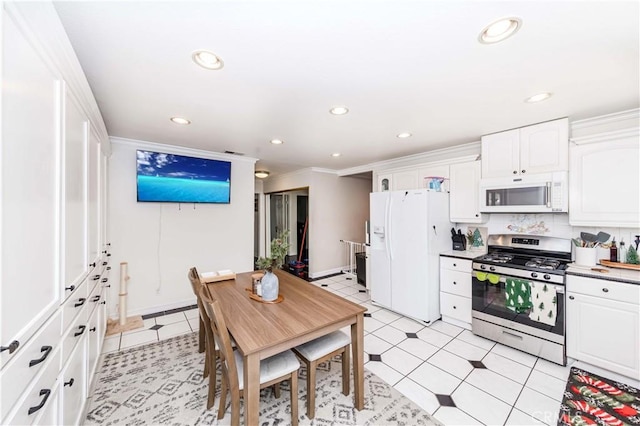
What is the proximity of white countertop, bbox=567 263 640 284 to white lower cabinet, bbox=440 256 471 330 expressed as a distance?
0.90m

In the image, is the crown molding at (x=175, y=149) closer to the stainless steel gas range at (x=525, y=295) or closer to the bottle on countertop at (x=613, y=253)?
the stainless steel gas range at (x=525, y=295)

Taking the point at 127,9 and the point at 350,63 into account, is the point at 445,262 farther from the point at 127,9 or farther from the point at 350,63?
the point at 127,9

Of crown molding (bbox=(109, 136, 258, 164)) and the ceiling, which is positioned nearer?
the ceiling

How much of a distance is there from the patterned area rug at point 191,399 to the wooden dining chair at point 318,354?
0.37ft

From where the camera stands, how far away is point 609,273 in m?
2.15

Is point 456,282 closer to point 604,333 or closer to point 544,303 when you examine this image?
point 544,303

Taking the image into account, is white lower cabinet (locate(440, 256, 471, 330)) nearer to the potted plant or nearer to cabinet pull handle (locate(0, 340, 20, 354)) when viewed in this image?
the potted plant

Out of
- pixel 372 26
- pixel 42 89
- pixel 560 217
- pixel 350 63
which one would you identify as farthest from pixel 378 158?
pixel 42 89

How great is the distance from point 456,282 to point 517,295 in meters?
0.67

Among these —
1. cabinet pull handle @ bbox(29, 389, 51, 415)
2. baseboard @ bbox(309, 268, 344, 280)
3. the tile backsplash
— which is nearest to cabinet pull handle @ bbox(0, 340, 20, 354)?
cabinet pull handle @ bbox(29, 389, 51, 415)

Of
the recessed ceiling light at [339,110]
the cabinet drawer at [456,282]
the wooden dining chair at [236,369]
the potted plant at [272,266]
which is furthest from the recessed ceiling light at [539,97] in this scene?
the wooden dining chair at [236,369]

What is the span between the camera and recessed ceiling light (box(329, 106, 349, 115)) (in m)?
2.21

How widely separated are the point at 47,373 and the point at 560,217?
4.20 meters

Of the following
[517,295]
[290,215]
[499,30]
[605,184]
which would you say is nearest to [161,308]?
[290,215]
